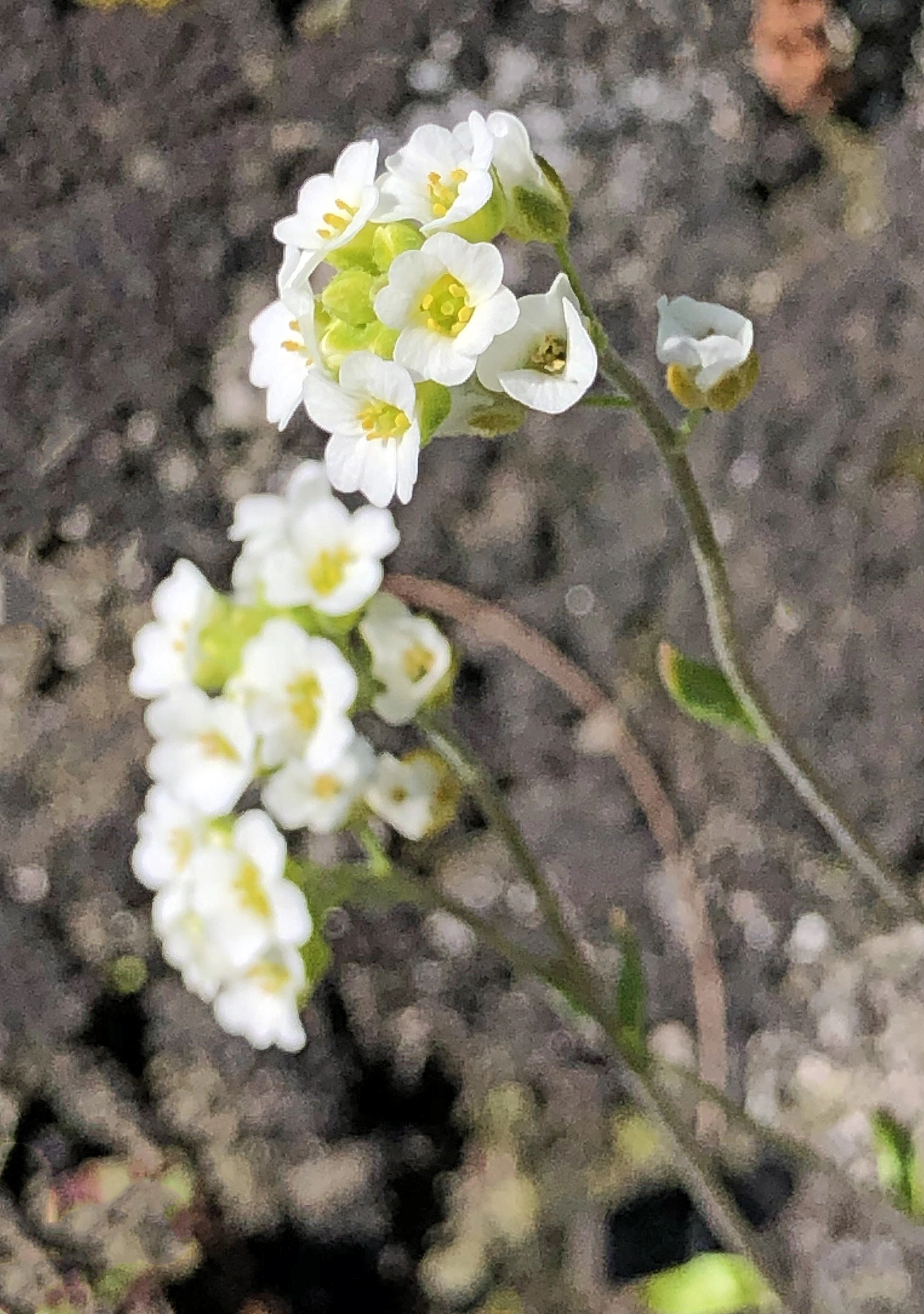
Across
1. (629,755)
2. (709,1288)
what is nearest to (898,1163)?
(709,1288)

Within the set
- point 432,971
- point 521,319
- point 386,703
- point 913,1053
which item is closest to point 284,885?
point 386,703

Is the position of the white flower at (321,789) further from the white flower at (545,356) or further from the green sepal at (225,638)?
the white flower at (545,356)

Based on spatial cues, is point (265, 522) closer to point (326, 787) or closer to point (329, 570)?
point (329, 570)

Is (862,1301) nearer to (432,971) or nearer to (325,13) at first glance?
(432,971)

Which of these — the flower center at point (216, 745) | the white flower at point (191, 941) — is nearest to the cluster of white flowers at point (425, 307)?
the flower center at point (216, 745)

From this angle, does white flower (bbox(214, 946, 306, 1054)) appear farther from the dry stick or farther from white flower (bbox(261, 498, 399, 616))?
the dry stick

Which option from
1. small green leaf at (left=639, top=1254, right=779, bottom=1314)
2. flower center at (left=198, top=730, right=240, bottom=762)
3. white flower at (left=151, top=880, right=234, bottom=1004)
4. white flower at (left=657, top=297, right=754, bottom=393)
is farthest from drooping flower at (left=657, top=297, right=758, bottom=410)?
small green leaf at (left=639, top=1254, right=779, bottom=1314)

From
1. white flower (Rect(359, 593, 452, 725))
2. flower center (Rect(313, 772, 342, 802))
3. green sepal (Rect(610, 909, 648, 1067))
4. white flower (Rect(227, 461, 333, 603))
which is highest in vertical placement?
white flower (Rect(227, 461, 333, 603))

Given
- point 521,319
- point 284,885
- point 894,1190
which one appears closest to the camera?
point 521,319
